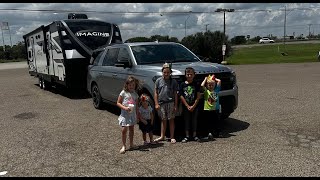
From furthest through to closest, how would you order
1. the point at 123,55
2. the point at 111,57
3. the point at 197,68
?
the point at 111,57 → the point at 123,55 → the point at 197,68

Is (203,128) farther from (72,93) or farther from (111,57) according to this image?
(72,93)

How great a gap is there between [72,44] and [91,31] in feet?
3.04

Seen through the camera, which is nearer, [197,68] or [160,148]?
[160,148]

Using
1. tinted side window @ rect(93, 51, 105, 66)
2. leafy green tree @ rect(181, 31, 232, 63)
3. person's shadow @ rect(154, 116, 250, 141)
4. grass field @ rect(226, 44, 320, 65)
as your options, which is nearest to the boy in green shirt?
person's shadow @ rect(154, 116, 250, 141)

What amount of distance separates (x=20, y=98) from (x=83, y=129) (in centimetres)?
691

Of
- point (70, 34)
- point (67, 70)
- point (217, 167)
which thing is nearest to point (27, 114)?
point (67, 70)

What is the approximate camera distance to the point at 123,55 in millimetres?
8102

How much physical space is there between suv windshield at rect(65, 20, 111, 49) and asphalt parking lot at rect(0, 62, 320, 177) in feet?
12.8

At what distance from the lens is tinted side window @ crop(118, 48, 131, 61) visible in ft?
25.7

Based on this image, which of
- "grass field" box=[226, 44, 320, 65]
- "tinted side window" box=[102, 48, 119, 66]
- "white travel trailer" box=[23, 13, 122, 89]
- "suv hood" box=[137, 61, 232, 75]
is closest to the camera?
"suv hood" box=[137, 61, 232, 75]

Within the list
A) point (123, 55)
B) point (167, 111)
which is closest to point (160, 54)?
point (123, 55)

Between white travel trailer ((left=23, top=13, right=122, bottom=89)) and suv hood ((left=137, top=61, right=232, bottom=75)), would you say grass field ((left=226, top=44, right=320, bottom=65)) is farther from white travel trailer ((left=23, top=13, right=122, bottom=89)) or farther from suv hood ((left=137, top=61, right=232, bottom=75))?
suv hood ((left=137, top=61, right=232, bottom=75))

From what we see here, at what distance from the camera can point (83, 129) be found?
7352mm

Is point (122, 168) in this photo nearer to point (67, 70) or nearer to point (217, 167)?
point (217, 167)
